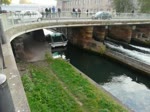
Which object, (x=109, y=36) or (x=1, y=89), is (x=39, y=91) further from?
(x=109, y=36)

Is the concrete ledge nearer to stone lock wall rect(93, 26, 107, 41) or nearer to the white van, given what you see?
the white van

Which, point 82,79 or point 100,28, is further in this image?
point 100,28

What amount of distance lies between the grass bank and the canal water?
337 centimetres

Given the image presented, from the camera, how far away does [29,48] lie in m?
24.2

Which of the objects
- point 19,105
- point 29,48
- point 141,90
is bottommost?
point 141,90

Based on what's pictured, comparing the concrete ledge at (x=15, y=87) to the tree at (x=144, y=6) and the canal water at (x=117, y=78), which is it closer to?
the canal water at (x=117, y=78)

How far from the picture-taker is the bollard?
98.8 inches

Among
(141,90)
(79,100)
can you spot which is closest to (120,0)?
(141,90)

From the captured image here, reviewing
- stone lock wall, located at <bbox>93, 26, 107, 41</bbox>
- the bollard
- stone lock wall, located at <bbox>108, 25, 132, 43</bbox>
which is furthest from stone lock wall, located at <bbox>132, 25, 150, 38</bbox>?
the bollard

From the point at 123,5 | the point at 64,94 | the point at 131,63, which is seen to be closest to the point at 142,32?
the point at 123,5

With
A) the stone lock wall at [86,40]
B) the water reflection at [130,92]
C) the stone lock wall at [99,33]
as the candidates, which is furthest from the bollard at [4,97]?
the stone lock wall at [99,33]

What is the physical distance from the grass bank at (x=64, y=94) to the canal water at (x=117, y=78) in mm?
3372

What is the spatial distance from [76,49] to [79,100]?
1989 centimetres

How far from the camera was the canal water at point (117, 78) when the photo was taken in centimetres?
1476
